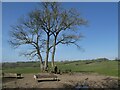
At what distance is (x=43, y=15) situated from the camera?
26.1 metres

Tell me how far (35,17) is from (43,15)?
2.83ft

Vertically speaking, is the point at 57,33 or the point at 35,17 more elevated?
the point at 35,17

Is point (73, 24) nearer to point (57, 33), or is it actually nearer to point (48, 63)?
point (57, 33)

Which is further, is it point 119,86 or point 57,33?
point 57,33

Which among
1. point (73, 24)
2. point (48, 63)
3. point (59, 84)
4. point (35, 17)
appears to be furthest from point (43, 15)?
point (59, 84)

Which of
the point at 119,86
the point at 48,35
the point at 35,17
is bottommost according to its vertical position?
the point at 119,86

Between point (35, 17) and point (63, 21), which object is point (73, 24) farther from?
point (35, 17)

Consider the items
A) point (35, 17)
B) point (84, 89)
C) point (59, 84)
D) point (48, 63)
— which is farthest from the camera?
point (48, 63)

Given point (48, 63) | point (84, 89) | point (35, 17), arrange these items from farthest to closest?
point (48, 63), point (35, 17), point (84, 89)

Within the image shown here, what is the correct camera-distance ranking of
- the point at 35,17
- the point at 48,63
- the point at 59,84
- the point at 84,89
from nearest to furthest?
the point at 84,89, the point at 59,84, the point at 35,17, the point at 48,63

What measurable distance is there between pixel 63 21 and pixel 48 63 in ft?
16.5

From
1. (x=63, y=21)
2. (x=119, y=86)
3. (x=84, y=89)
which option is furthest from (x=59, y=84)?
(x=63, y=21)

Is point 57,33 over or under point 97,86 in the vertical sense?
over

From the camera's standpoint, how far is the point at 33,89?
552 inches
